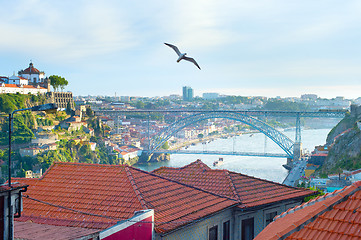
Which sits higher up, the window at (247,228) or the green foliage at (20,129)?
the window at (247,228)

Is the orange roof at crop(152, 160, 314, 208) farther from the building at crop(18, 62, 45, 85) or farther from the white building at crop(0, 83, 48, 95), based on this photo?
the building at crop(18, 62, 45, 85)

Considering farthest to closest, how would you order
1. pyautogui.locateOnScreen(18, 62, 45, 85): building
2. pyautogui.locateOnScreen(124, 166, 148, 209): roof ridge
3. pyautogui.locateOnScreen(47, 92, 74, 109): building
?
pyautogui.locateOnScreen(18, 62, 45, 85): building
pyautogui.locateOnScreen(47, 92, 74, 109): building
pyautogui.locateOnScreen(124, 166, 148, 209): roof ridge

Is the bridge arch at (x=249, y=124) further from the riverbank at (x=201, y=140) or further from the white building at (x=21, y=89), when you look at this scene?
the white building at (x=21, y=89)

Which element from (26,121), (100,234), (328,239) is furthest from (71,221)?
(26,121)

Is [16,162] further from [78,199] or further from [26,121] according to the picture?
[78,199]

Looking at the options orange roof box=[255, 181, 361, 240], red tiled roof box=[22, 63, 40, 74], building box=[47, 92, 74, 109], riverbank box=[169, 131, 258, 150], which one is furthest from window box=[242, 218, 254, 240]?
red tiled roof box=[22, 63, 40, 74]

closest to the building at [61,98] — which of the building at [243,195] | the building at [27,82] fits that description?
the building at [27,82]

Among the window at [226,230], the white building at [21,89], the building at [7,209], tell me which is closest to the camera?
the building at [7,209]

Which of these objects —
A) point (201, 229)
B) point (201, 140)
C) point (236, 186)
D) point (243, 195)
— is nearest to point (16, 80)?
point (201, 140)
